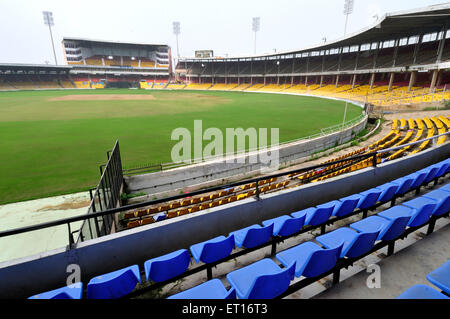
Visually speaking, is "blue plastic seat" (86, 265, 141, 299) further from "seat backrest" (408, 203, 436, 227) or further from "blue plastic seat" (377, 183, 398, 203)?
"blue plastic seat" (377, 183, 398, 203)

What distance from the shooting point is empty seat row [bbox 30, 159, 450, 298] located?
247 centimetres

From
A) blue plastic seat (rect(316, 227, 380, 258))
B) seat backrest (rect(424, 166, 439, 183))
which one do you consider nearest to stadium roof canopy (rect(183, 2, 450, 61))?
seat backrest (rect(424, 166, 439, 183))

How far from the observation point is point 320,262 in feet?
8.75

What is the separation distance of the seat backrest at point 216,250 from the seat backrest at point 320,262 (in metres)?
0.99

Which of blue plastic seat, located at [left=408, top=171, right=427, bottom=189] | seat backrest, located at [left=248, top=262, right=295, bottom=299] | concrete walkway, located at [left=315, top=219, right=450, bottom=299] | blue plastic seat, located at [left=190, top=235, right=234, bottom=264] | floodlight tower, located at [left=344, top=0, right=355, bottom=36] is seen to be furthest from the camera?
floodlight tower, located at [left=344, top=0, right=355, bottom=36]

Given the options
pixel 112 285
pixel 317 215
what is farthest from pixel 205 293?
pixel 317 215

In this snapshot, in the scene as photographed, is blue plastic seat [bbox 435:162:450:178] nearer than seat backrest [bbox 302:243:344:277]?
No

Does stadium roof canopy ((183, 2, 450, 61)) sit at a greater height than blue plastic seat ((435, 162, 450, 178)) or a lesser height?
greater

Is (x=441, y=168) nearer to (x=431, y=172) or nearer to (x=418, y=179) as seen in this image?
(x=431, y=172)

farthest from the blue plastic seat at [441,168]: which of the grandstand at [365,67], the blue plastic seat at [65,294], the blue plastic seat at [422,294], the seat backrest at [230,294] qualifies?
the grandstand at [365,67]

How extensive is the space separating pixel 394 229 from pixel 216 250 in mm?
2439
